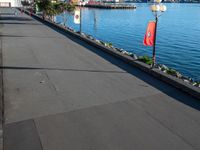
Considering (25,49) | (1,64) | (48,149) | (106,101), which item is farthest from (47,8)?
(48,149)

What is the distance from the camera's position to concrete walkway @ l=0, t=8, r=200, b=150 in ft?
27.2

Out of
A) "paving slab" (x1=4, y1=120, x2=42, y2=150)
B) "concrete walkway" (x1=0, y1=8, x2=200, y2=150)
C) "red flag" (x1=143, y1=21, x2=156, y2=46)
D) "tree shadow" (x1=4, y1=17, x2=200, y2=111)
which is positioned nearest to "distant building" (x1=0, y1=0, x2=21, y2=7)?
"tree shadow" (x1=4, y1=17, x2=200, y2=111)

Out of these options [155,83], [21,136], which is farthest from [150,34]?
[21,136]

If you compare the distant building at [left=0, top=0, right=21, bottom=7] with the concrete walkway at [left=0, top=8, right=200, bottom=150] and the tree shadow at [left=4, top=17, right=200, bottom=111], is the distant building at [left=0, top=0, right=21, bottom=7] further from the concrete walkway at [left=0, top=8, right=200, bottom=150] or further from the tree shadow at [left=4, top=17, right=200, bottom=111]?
the concrete walkway at [left=0, top=8, right=200, bottom=150]

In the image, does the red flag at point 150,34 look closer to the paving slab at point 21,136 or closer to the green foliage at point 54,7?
the paving slab at point 21,136

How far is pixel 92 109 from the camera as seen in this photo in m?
10.5

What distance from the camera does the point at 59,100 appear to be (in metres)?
11.4

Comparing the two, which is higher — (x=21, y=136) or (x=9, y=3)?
(x=9, y=3)

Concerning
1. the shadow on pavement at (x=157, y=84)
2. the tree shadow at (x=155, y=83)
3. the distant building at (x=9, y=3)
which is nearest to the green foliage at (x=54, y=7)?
the tree shadow at (x=155, y=83)

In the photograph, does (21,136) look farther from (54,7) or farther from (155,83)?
(54,7)

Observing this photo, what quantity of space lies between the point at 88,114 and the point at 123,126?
153cm

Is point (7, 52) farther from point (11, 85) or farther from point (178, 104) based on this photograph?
point (178, 104)

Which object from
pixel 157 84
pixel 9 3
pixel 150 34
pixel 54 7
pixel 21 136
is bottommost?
pixel 21 136

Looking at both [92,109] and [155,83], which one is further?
[155,83]
